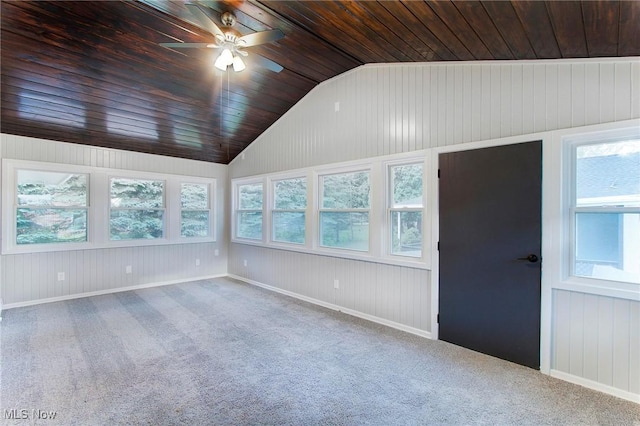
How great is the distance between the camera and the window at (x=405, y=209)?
365cm

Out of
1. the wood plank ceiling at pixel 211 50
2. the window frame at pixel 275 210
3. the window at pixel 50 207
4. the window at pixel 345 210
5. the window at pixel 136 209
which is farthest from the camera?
the window at pixel 136 209

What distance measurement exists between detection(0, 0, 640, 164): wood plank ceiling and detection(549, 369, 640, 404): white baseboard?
2593 millimetres

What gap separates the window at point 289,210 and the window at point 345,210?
47 cm

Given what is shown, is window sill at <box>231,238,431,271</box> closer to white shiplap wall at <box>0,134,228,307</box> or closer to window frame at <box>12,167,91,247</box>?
white shiplap wall at <box>0,134,228,307</box>

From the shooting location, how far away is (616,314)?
242 centimetres

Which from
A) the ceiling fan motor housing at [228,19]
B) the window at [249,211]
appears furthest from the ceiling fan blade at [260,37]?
the window at [249,211]

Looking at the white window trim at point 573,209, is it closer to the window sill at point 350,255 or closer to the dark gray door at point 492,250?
the dark gray door at point 492,250

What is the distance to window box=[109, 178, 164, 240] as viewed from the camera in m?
5.47

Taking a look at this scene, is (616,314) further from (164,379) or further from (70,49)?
(70,49)

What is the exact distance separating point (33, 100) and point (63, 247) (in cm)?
233

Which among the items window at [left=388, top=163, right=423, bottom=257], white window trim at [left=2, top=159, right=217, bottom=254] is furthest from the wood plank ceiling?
window at [left=388, top=163, right=423, bottom=257]

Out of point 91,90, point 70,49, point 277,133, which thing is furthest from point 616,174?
point 91,90

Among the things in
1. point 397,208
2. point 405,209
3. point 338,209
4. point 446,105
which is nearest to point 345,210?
point 338,209

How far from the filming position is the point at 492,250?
3018 mm
